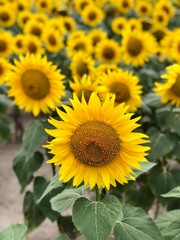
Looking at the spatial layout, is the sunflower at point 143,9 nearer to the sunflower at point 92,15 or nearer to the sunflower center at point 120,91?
the sunflower at point 92,15

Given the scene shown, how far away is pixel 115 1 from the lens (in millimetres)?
6391

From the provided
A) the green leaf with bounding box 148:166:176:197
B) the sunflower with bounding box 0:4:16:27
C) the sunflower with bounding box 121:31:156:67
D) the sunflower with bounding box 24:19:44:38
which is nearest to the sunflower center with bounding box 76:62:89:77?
the sunflower with bounding box 121:31:156:67

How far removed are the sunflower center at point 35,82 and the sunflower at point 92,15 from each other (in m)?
3.18

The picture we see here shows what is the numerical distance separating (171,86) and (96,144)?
1.24m

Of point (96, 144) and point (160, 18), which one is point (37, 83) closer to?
point (96, 144)

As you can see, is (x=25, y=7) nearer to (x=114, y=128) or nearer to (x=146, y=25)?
(x=146, y=25)

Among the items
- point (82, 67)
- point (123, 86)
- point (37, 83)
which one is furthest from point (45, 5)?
point (37, 83)

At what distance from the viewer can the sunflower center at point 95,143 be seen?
1737 mm

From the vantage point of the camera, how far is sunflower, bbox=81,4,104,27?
586 cm

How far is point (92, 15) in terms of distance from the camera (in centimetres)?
587

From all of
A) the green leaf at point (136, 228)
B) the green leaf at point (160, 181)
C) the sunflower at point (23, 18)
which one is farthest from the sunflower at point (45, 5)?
the green leaf at point (136, 228)

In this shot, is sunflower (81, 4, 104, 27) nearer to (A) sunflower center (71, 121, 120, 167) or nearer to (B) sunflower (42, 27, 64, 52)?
(B) sunflower (42, 27, 64, 52)

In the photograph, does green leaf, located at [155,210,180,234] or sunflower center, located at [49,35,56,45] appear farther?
sunflower center, located at [49,35,56,45]

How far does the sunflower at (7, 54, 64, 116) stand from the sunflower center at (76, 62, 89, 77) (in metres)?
0.91
